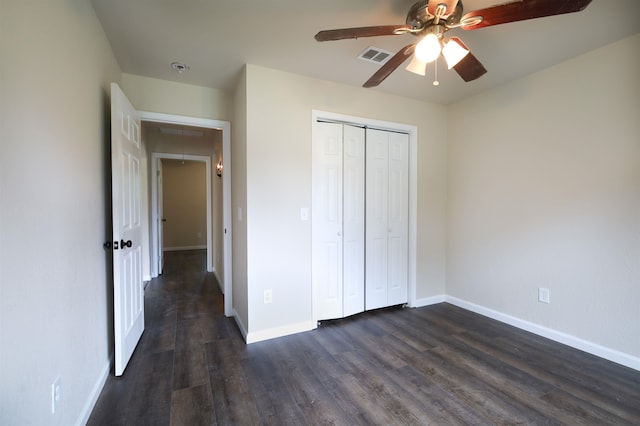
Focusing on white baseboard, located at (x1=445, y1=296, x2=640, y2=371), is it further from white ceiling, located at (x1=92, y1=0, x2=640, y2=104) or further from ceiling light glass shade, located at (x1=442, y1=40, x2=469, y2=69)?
ceiling light glass shade, located at (x1=442, y1=40, x2=469, y2=69)

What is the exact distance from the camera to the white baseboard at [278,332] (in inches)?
98.2

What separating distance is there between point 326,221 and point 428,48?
5.77 ft

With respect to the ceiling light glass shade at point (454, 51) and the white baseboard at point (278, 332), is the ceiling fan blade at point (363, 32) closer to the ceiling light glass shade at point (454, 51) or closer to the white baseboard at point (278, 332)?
the ceiling light glass shade at point (454, 51)

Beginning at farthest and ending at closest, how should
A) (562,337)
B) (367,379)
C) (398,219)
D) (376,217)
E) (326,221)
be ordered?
(398,219)
(376,217)
(326,221)
(562,337)
(367,379)

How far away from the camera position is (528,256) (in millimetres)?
2721

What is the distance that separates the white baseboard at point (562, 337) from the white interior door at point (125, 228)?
340 cm

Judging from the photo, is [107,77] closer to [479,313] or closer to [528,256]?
[528,256]

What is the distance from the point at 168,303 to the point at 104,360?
157 centimetres

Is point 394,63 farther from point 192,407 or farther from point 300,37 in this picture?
point 192,407

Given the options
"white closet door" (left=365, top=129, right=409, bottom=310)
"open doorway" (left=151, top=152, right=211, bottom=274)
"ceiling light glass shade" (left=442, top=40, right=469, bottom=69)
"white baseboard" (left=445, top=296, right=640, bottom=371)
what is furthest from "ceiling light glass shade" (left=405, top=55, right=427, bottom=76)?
"open doorway" (left=151, top=152, right=211, bottom=274)

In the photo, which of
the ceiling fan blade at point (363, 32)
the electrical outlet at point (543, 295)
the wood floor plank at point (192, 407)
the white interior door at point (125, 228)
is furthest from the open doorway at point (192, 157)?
the electrical outlet at point (543, 295)

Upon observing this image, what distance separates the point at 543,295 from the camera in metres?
2.62

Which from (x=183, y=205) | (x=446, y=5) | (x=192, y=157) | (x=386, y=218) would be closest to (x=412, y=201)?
(x=386, y=218)

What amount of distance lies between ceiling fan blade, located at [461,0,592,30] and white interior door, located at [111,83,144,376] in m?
2.30
